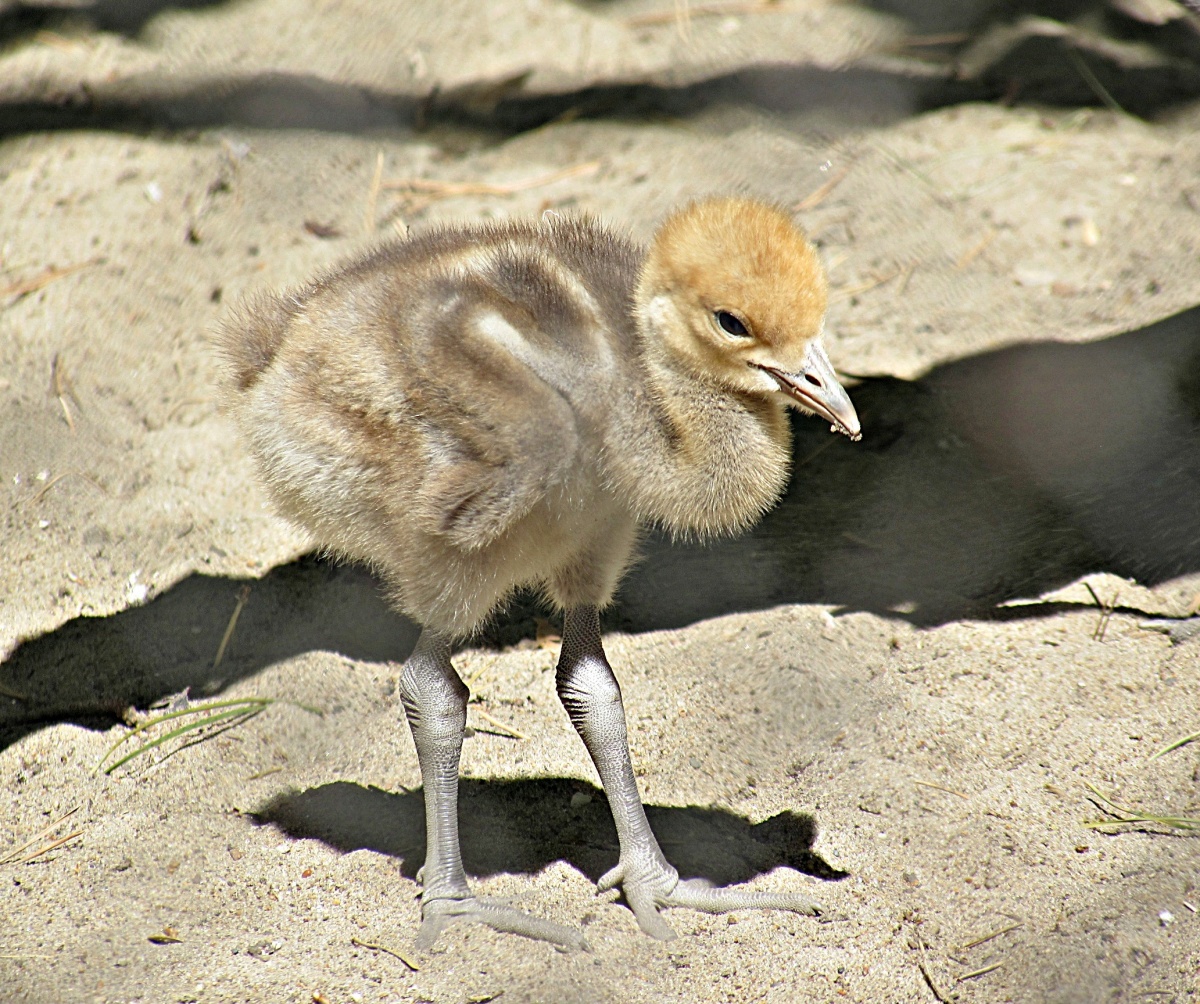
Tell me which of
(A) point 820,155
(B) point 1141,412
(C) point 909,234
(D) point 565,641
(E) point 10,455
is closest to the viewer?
(D) point 565,641

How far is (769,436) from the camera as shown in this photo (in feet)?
5.61

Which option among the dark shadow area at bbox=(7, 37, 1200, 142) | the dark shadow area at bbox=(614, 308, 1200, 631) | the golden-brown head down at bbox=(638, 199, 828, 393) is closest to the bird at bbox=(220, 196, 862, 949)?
the golden-brown head down at bbox=(638, 199, 828, 393)

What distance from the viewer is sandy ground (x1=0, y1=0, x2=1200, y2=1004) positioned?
1.74m

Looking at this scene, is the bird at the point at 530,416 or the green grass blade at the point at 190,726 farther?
the green grass blade at the point at 190,726

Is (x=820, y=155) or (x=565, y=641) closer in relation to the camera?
(x=565, y=641)

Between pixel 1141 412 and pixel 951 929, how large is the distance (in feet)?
3.59

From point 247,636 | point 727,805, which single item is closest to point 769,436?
→ point 727,805

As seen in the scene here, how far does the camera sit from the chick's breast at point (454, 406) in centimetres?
160

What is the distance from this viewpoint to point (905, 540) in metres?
2.36

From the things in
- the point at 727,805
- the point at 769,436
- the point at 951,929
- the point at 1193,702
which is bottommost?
the point at 727,805

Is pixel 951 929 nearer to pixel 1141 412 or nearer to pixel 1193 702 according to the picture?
pixel 1193 702

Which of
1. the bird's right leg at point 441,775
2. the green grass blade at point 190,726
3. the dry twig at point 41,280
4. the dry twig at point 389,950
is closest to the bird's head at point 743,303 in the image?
the bird's right leg at point 441,775

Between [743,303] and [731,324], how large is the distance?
0.05m

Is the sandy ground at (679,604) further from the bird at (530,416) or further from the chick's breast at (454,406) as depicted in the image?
the chick's breast at (454,406)
